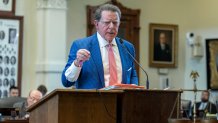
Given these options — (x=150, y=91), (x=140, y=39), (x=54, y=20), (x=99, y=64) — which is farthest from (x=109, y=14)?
(x=140, y=39)

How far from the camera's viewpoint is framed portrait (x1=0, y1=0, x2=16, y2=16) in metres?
11.3

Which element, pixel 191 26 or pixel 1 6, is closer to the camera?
pixel 1 6

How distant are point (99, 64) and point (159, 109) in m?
0.67

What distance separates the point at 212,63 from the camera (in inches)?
522

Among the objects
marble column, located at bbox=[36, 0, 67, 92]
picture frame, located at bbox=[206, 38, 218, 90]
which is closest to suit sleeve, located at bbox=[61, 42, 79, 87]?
marble column, located at bbox=[36, 0, 67, 92]

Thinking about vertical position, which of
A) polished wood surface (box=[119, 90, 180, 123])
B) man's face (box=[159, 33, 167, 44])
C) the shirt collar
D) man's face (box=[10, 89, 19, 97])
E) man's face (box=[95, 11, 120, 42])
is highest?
man's face (box=[159, 33, 167, 44])

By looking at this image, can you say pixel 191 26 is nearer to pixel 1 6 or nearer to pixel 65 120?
pixel 1 6

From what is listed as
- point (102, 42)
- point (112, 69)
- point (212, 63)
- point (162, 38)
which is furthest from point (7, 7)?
point (112, 69)

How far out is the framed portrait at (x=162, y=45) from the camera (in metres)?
13.2

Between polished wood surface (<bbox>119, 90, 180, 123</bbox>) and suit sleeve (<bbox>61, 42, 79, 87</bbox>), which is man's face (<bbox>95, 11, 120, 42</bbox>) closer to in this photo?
suit sleeve (<bbox>61, 42, 79, 87</bbox>)

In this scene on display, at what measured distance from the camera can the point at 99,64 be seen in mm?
4258

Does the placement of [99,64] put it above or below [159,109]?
above

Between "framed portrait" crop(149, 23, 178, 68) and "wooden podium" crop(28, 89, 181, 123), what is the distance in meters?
9.28

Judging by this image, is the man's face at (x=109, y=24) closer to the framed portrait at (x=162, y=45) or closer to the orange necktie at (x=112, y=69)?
the orange necktie at (x=112, y=69)
